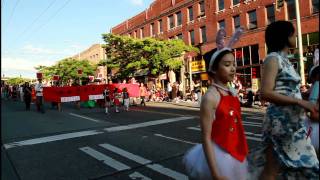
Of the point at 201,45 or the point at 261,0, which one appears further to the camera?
the point at 201,45

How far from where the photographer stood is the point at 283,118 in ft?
11.1

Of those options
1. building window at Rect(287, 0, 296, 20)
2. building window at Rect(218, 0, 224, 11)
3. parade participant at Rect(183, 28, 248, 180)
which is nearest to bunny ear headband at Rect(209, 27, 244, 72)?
parade participant at Rect(183, 28, 248, 180)

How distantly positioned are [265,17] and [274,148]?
31.4 meters

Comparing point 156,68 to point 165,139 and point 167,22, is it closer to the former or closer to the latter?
→ point 167,22

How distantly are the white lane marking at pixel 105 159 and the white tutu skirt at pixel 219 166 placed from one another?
412cm

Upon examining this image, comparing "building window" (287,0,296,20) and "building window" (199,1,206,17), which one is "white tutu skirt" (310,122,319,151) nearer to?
"building window" (287,0,296,20)

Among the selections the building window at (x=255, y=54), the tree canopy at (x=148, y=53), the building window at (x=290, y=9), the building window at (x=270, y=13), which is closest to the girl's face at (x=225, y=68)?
the building window at (x=290, y=9)

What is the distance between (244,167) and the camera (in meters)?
3.12

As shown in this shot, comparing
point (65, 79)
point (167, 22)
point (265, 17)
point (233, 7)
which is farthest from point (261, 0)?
point (65, 79)

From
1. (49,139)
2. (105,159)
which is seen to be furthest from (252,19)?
(105,159)

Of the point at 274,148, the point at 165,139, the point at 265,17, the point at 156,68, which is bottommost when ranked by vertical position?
the point at 165,139

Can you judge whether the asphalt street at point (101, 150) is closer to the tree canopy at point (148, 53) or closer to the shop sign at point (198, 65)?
the tree canopy at point (148, 53)

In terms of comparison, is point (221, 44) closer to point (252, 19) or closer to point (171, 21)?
point (252, 19)

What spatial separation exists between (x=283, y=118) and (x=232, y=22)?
114 feet
